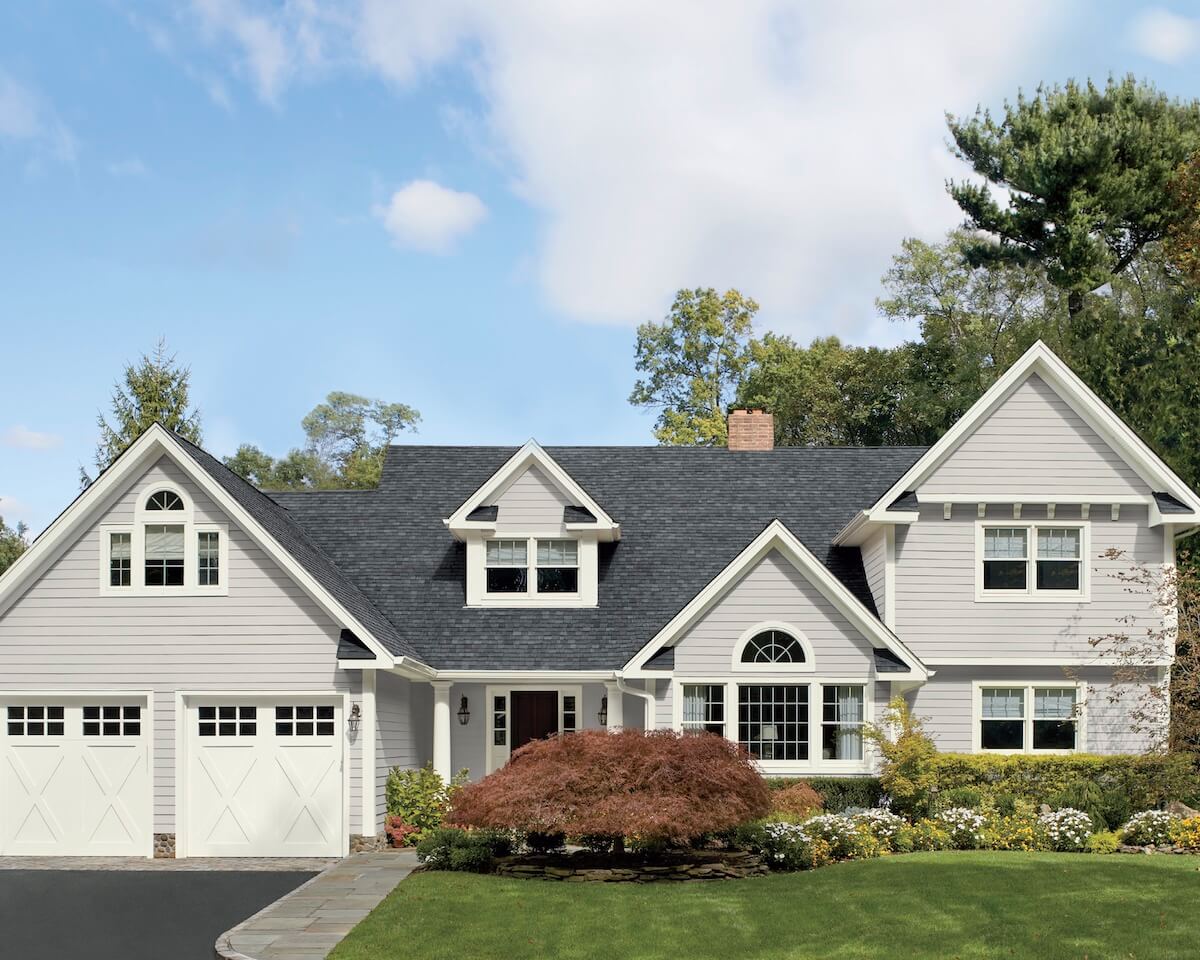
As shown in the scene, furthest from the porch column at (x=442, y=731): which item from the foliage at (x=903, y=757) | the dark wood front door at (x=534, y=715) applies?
the foliage at (x=903, y=757)

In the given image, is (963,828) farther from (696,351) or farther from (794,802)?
(696,351)

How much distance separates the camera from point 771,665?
22516 mm

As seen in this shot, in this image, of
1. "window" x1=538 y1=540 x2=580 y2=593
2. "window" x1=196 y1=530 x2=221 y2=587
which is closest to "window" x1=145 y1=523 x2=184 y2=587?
"window" x1=196 y1=530 x2=221 y2=587

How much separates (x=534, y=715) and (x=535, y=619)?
1.99 meters

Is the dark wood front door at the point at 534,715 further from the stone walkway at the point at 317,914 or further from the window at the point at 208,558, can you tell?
the window at the point at 208,558

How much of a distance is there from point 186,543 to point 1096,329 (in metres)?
26.0

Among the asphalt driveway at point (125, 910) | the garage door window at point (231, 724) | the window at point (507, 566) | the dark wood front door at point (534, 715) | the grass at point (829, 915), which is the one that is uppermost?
the window at point (507, 566)

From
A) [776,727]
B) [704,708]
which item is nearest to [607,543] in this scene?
[704,708]

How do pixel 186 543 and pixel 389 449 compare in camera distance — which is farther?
pixel 389 449

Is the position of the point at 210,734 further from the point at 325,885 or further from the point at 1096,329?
the point at 1096,329

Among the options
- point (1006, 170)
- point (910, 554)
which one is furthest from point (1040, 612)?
point (1006, 170)

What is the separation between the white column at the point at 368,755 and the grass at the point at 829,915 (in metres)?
3.44

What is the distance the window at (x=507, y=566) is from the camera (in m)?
25.4

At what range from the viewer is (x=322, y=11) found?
18188 millimetres
